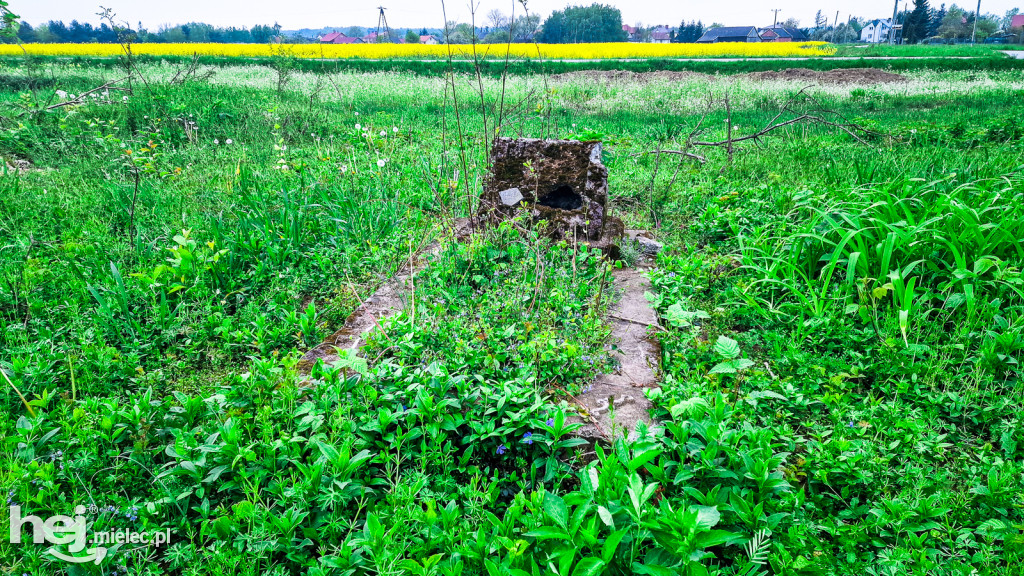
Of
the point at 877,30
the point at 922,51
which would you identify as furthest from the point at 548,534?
the point at 877,30

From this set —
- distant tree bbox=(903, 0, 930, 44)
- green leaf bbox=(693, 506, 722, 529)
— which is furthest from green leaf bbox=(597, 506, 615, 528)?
distant tree bbox=(903, 0, 930, 44)

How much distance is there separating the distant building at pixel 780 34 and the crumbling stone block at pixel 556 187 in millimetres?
77113

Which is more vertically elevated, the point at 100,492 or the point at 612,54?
the point at 612,54

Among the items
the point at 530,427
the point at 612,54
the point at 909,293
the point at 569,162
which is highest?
the point at 612,54

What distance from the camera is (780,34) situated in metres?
69.1

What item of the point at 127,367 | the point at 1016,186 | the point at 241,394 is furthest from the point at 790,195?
the point at 127,367

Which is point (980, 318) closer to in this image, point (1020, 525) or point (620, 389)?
point (1020, 525)

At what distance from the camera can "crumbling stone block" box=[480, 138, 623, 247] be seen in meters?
4.11

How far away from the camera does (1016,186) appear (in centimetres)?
376

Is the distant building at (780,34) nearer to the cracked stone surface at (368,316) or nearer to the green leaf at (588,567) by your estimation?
the cracked stone surface at (368,316)

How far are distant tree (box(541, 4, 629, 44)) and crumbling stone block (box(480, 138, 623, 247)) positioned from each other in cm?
4441

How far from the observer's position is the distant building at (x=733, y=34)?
66.2 meters

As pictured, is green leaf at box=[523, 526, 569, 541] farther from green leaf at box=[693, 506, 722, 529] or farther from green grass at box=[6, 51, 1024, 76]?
green grass at box=[6, 51, 1024, 76]

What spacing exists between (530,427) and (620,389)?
636mm
